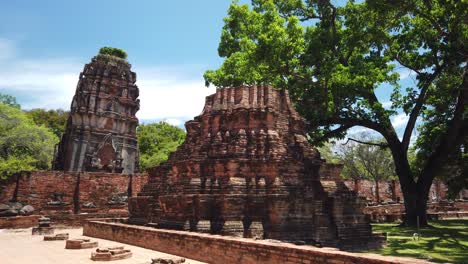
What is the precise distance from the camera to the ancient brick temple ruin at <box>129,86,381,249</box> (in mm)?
9672

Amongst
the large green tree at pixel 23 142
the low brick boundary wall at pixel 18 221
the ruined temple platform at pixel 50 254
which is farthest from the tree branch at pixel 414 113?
the large green tree at pixel 23 142

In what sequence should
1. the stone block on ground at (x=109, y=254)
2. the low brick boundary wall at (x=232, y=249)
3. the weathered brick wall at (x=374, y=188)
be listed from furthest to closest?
1. the weathered brick wall at (x=374, y=188)
2. the stone block on ground at (x=109, y=254)
3. the low brick boundary wall at (x=232, y=249)

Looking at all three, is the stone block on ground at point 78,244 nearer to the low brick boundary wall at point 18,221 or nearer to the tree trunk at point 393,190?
the low brick boundary wall at point 18,221

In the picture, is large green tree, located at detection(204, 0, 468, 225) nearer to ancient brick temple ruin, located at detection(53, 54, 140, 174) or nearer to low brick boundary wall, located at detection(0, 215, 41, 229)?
low brick boundary wall, located at detection(0, 215, 41, 229)

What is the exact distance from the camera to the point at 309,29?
17234mm

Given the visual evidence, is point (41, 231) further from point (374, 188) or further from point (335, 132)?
point (374, 188)

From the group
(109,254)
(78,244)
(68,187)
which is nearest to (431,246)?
(109,254)

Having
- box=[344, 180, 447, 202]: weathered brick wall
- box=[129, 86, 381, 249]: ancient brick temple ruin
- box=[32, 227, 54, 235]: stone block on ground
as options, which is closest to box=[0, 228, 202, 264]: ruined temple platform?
box=[129, 86, 381, 249]: ancient brick temple ruin

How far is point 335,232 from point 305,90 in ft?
24.5

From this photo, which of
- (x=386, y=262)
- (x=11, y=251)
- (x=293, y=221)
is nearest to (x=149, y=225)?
(x=11, y=251)

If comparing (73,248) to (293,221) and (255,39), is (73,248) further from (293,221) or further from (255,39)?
(255,39)

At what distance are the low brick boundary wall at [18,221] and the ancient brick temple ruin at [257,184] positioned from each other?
324 inches

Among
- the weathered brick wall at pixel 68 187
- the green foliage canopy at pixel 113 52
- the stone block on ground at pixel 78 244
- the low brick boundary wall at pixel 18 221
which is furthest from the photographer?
the green foliage canopy at pixel 113 52

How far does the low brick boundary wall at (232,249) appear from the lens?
5.41 meters
